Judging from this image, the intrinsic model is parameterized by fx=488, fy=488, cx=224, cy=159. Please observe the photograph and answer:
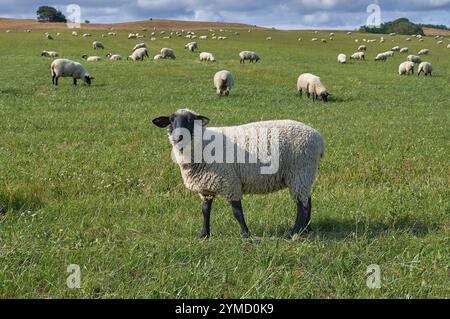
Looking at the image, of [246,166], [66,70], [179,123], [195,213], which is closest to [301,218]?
[246,166]

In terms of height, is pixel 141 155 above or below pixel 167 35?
below

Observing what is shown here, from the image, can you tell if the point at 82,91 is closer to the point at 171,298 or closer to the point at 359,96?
the point at 359,96

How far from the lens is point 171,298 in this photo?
15.0 feet

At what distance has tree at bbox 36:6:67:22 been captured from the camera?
135 m

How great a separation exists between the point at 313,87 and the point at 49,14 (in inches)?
5014

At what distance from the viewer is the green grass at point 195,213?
4.95 meters

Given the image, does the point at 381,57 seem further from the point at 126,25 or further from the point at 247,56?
the point at 126,25

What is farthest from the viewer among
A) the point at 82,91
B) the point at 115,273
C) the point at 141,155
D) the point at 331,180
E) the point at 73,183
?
the point at 82,91

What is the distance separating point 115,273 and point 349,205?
4553mm

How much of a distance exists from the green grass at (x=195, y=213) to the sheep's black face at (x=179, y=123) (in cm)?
134

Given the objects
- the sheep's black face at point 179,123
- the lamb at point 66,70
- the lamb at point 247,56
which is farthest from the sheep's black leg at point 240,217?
Answer: the lamb at point 247,56

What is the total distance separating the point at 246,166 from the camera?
22.8 ft

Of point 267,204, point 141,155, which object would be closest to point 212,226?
point 267,204

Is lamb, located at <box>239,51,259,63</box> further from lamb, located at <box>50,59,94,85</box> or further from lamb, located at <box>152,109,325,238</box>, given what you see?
lamb, located at <box>152,109,325,238</box>
